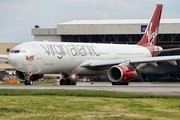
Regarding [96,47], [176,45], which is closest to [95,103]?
[96,47]

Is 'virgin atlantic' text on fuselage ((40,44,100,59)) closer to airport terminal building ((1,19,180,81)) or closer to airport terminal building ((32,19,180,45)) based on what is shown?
airport terminal building ((1,19,180,81))

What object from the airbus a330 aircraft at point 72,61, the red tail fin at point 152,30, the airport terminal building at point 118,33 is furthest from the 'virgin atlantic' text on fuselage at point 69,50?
the airport terminal building at point 118,33

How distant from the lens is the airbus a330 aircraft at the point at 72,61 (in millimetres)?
42125

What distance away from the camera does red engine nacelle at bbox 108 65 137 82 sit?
142ft

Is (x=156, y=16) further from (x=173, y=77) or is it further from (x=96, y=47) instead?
(x=173, y=77)

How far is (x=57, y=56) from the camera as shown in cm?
4391

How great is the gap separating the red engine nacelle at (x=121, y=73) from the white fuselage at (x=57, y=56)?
11.5 feet

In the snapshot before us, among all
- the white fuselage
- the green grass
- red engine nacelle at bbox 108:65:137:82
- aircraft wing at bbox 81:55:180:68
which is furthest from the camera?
aircraft wing at bbox 81:55:180:68

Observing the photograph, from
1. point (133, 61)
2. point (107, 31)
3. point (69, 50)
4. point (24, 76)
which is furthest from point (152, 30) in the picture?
point (24, 76)

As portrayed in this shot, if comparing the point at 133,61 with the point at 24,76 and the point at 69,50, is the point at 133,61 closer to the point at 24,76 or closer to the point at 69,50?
the point at 69,50

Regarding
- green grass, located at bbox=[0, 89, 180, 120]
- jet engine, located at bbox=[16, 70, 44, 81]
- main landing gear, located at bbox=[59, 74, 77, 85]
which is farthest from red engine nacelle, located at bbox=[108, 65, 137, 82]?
green grass, located at bbox=[0, 89, 180, 120]

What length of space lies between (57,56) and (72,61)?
202cm

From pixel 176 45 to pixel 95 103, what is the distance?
187 ft

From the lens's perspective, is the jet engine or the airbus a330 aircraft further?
the jet engine
